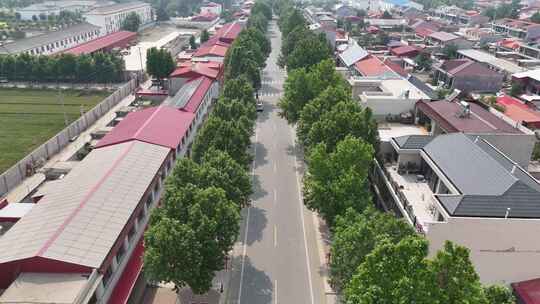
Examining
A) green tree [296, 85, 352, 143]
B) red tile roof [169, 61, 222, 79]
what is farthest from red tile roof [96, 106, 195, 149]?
red tile roof [169, 61, 222, 79]

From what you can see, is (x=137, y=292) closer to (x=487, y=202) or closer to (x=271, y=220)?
(x=271, y=220)

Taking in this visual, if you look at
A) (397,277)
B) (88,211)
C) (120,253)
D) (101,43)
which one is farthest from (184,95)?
(101,43)

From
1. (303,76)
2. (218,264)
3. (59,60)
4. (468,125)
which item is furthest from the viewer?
(59,60)

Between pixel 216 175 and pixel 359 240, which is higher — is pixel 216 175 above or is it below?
above

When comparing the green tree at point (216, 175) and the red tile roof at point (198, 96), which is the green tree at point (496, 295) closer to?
the green tree at point (216, 175)

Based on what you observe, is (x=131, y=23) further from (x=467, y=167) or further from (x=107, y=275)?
(x=467, y=167)

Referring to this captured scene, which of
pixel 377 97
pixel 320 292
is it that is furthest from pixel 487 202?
pixel 377 97
